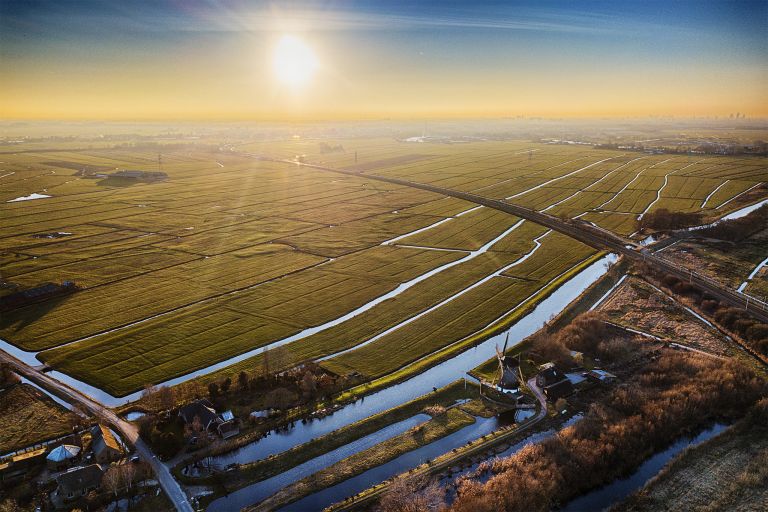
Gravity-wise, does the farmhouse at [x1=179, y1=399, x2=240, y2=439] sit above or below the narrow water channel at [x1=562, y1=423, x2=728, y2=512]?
above

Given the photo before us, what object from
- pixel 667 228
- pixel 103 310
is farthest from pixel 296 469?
pixel 667 228

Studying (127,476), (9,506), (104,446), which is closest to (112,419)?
(104,446)

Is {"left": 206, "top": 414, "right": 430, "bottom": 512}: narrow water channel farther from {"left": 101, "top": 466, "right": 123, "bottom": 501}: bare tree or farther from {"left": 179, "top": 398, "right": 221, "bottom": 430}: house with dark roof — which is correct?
{"left": 179, "top": 398, "right": 221, "bottom": 430}: house with dark roof

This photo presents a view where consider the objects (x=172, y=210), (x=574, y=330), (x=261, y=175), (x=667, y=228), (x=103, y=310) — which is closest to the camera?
(x=574, y=330)

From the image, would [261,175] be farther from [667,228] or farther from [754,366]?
[754,366]

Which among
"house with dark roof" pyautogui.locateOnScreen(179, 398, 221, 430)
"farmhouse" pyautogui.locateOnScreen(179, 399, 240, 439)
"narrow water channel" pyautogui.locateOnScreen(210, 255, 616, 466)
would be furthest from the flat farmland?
"farmhouse" pyautogui.locateOnScreen(179, 399, 240, 439)

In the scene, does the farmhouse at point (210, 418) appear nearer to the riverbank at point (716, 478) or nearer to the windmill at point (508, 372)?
the windmill at point (508, 372)

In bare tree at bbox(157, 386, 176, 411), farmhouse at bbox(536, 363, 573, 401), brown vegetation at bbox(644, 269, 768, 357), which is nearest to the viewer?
bare tree at bbox(157, 386, 176, 411)

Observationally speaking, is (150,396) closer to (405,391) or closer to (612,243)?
(405,391)
